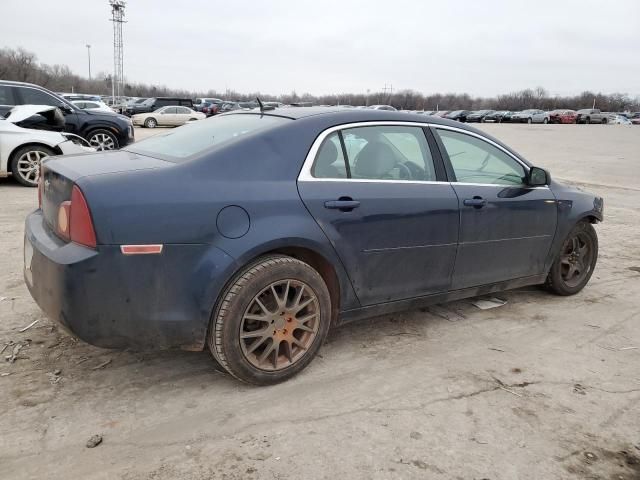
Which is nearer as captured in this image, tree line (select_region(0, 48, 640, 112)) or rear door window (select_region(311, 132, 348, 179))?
rear door window (select_region(311, 132, 348, 179))

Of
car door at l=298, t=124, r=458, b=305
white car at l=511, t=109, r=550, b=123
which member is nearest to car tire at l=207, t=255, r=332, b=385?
car door at l=298, t=124, r=458, b=305

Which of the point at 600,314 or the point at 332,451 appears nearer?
the point at 332,451

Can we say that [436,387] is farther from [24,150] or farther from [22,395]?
[24,150]

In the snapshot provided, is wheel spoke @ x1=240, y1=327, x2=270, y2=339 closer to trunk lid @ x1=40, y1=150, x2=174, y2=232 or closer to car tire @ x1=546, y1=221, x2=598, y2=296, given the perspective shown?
trunk lid @ x1=40, y1=150, x2=174, y2=232

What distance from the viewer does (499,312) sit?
4.46 m

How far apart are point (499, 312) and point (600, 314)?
2.82 ft

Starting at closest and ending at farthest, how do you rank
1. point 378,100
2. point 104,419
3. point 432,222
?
point 104,419
point 432,222
point 378,100

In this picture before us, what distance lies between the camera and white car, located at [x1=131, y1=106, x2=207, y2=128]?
→ 31.5 meters

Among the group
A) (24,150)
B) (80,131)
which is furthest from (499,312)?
(80,131)

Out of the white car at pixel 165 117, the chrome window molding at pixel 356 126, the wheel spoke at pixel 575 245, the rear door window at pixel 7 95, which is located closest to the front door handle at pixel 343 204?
the chrome window molding at pixel 356 126

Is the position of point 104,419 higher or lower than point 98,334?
lower

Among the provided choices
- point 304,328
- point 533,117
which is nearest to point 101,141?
point 304,328

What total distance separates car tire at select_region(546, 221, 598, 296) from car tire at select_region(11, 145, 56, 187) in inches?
313

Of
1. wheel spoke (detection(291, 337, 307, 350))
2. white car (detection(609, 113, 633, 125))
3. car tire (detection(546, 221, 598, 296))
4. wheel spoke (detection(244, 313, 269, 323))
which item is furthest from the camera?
white car (detection(609, 113, 633, 125))
